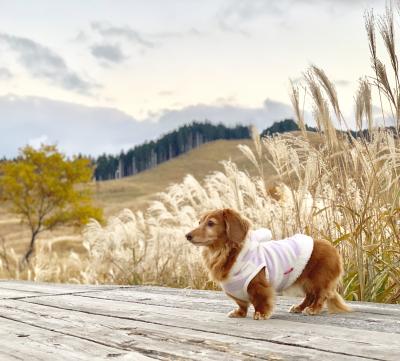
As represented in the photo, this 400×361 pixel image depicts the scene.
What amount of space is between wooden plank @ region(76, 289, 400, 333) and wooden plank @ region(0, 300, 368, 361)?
0.58 m

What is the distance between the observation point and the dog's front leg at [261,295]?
10.1 ft

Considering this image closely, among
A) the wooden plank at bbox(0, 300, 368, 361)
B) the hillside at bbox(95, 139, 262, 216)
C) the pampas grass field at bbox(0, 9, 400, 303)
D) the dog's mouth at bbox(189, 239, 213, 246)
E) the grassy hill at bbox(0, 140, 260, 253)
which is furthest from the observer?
the hillside at bbox(95, 139, 262, 216)

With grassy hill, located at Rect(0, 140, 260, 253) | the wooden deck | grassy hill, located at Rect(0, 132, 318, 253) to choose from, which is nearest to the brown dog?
the wooden deck

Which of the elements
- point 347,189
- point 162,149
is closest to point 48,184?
point 347,189

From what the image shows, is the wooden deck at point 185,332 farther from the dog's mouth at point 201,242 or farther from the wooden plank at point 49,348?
the dog's mouth at point 201,242

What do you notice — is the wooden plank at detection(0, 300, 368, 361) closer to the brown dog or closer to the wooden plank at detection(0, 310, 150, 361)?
the wooden plank at detection(0, 310, 150, 361)

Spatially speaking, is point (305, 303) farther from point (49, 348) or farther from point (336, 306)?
point (49, 348)

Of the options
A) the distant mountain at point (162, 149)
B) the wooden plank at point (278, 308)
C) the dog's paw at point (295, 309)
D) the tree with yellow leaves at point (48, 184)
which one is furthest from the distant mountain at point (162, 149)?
the dog's paw at point (295, 309)

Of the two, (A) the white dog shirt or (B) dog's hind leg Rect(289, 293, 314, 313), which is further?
(B) dog's hind leg Rect(289, 293, 314, 313)

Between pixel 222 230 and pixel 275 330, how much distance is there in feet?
2.03

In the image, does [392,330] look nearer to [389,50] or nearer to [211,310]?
[211,310]

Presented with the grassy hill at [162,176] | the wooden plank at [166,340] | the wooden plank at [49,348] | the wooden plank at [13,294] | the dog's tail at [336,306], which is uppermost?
the grassy hill at [162,176]

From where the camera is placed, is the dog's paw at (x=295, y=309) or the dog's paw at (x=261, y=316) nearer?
the dog's paw at (x=261, y=316)

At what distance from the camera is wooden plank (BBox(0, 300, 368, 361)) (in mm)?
2217
